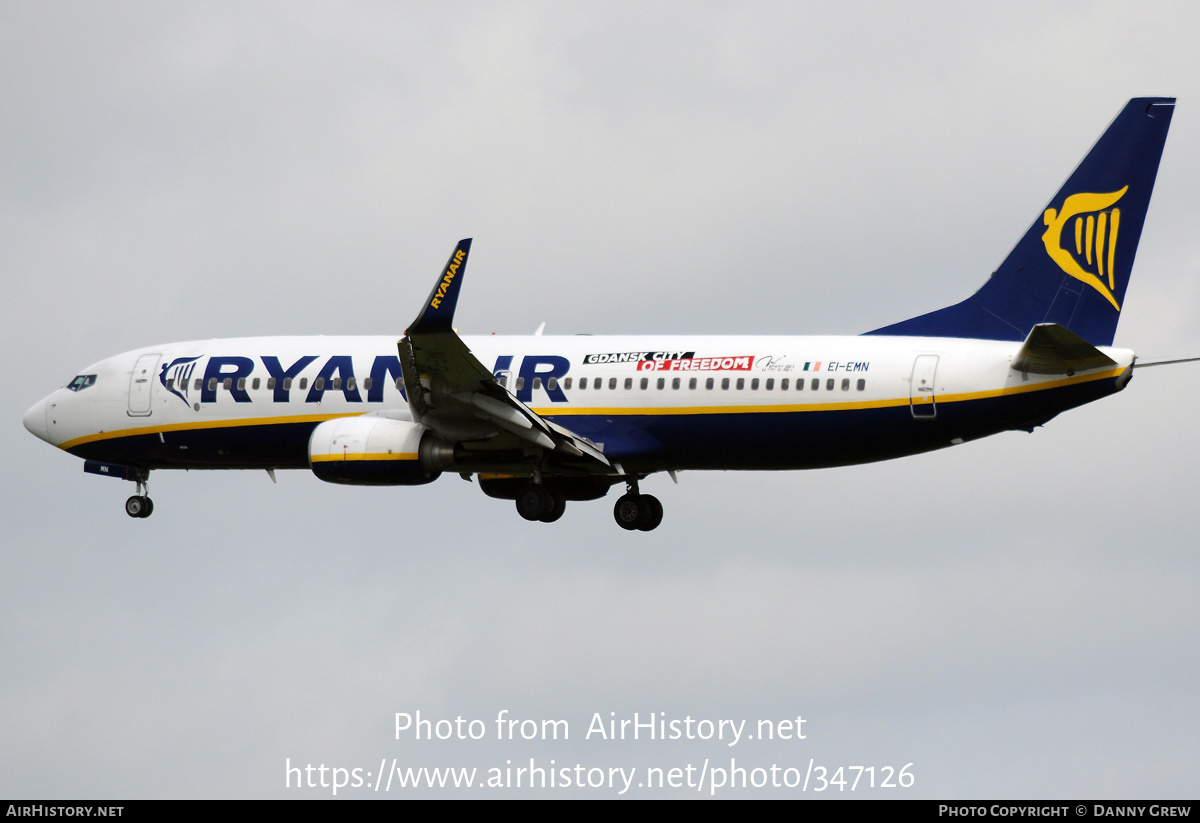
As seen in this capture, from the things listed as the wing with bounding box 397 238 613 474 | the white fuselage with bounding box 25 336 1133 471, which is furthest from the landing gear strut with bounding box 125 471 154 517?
the wing with bounding box 397 238 613 474

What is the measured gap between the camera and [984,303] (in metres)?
40.9

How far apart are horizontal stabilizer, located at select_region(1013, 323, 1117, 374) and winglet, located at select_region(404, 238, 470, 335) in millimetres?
11907

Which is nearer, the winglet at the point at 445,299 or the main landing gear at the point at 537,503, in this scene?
the winglet at the point at 445,299

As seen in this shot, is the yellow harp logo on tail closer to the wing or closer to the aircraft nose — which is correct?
the wing

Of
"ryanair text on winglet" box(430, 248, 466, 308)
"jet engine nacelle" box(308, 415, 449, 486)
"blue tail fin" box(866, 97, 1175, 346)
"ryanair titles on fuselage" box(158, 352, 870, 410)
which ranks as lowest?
"jet engine nacelle" box(308, 415, 449, 486)

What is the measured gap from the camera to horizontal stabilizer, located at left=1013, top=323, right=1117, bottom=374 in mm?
37156

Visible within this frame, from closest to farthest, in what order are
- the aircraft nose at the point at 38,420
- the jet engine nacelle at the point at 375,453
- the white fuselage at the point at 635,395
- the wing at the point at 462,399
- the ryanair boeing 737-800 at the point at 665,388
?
the wing at the point at 462,399
the ryanair boeing 737-800 at the point at 665,388
the white fuselage at the point at 635,395
the jet engine nacelle at the point at 375,453
the aircraft nose at the point at 38,420

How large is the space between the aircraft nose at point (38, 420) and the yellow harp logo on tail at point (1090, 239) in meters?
26.6

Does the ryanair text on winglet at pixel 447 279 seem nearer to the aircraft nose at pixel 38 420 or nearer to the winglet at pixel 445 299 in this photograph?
the winglet at pixel 445 299

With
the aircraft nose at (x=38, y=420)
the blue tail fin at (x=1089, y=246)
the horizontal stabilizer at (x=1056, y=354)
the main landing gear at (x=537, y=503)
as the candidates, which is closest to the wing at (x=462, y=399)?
the main landing gear at (x=537, y=503)

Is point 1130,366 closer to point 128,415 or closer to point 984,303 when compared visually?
point 984,303

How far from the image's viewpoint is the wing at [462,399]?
38125 millimetres

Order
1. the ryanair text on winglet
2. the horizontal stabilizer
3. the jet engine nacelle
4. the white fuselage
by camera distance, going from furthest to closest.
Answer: the jet engine nacelle
the white fuselage
the ryanair text on winglet
the horizontal stabilizer

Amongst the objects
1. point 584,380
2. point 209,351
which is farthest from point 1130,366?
point 209,351
